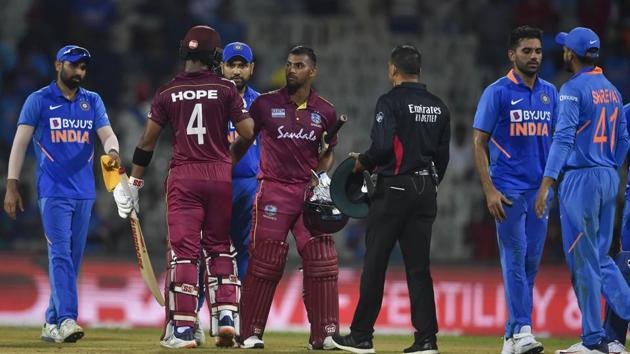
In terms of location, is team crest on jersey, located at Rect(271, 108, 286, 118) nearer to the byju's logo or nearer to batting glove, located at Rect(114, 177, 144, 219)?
batting glove, located at Rect(114, 177, 144, 219)

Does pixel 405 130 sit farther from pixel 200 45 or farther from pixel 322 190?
pixel 200 45

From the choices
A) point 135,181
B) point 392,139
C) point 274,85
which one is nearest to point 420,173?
point 392,139

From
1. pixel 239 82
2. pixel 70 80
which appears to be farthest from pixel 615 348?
pixel 70 80

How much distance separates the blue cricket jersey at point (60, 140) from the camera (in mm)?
11766

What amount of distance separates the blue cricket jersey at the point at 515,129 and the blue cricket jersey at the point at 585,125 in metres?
0.49

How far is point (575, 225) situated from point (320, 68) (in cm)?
990

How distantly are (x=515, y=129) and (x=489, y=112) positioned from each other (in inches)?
10.9

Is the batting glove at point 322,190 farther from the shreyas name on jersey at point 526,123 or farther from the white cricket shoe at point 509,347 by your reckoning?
the white cricket shoe at point 509,347

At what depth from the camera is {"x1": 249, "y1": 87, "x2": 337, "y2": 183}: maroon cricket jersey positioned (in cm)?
1068

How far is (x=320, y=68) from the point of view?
19375 mm

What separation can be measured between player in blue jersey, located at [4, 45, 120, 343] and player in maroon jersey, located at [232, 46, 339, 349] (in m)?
1.74

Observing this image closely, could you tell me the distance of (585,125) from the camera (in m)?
9.96

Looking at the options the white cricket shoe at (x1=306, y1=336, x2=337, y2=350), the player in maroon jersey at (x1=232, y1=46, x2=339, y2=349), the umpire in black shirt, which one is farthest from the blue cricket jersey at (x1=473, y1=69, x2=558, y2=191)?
the white cricket shoe at (x1=306, y1=336, x2=337, y2=350)

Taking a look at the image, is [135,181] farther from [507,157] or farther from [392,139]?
[507,157]
